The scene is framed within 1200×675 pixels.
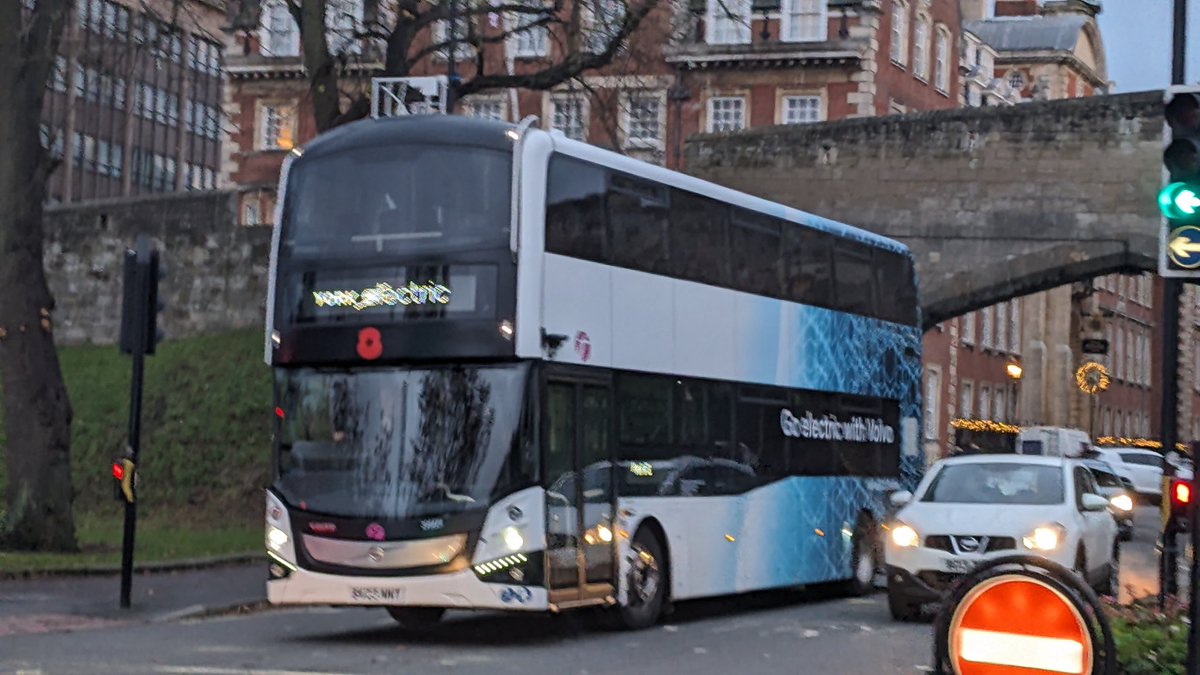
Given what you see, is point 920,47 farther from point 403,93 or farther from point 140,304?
point 140,304

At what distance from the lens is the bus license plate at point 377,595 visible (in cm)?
1501

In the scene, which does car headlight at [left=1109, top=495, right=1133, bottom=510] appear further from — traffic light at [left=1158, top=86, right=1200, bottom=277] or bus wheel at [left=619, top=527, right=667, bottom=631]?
traffic light at [left=1158, top=86, right=1200, bottom=277]

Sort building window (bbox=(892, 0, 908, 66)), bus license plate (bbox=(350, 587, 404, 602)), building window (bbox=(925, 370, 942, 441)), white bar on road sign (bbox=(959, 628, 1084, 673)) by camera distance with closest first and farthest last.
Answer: white bar on road sign (bbox=(959, 628, 1084, 673)) → bus license plate (bbox=(350, 587, 404, 602)) → building window (bbox=(892, 0, 908, 66)) → building window (bbox=(925, 370, 942, 441))

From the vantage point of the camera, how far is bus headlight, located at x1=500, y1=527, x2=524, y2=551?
49.4 feet

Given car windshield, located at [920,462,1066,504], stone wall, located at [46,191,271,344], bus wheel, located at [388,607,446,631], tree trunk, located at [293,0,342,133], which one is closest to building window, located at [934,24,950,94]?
stone wall, located at [46,191,271,344]

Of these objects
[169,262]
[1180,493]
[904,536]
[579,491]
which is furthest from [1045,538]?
[169,262]

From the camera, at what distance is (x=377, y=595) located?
15.1 meters

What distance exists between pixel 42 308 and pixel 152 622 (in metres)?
6.76

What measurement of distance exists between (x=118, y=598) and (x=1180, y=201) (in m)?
11.5

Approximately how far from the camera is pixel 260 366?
38.2 metres

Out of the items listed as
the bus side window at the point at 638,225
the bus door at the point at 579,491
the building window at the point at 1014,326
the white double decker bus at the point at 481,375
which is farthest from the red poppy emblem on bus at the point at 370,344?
the building window at the point at 1014,326

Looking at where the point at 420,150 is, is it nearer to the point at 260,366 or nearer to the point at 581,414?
the point at 581,414

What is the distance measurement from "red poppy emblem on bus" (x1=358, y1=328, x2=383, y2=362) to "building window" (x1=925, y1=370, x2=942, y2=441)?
46.6 m

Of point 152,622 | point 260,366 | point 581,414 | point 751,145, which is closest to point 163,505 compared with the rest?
point 260,366
